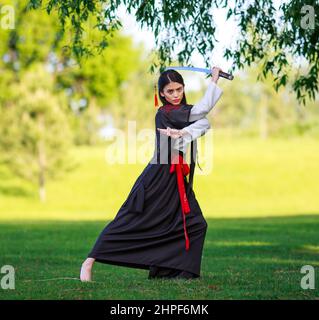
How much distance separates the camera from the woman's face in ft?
29.1

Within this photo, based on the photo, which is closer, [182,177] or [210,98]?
[210,98]

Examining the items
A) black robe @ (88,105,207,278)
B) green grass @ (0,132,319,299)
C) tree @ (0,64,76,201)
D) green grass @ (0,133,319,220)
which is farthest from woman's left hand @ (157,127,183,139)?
tree @ (0,64,76,201)

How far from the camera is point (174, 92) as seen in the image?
29.2 ft

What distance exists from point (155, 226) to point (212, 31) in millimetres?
4308

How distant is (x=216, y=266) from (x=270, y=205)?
23.1m

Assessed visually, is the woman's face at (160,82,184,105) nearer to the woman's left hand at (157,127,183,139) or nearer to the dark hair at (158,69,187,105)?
the dark hair at (158,69,187,105)

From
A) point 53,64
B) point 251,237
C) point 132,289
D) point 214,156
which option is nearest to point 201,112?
point 132,289

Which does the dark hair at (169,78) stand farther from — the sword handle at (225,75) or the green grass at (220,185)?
the green grass at (220,185)

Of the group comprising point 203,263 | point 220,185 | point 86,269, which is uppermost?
point 86,269

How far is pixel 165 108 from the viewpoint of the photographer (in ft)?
29.2

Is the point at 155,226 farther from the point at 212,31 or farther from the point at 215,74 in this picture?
→ the point at 212,31

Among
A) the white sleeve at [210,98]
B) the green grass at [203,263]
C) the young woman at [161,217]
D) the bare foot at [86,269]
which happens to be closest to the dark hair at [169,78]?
the young woman at [161,217]

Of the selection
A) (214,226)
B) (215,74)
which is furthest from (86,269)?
(214,226)

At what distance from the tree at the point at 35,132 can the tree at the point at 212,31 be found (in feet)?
74.8
